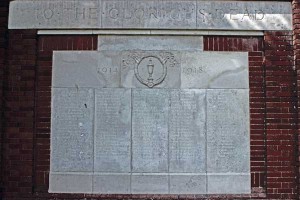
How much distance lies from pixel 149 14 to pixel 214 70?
124 cm

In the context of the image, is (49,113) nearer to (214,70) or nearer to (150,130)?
(150,130)

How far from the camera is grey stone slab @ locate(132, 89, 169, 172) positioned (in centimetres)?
724

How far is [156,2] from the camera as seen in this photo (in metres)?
7.45

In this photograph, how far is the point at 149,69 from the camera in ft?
24.2

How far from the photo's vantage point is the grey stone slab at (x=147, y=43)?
24.4ft

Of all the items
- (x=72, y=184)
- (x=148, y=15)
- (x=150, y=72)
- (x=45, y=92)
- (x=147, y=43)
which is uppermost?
(x=148, y=15)

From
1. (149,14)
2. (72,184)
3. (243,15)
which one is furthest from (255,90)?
(72,184)

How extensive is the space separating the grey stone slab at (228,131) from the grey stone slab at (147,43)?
0.76m

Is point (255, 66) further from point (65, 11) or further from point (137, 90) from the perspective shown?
point (65, 11)

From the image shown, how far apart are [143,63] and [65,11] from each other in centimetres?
136

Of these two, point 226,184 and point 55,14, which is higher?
point 55,14

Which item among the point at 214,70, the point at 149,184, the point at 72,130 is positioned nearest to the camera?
the point at 149,184

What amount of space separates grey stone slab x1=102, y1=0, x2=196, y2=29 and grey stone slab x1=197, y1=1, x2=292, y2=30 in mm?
175

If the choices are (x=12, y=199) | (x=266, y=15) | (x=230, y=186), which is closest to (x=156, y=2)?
(x=266, y=15)
